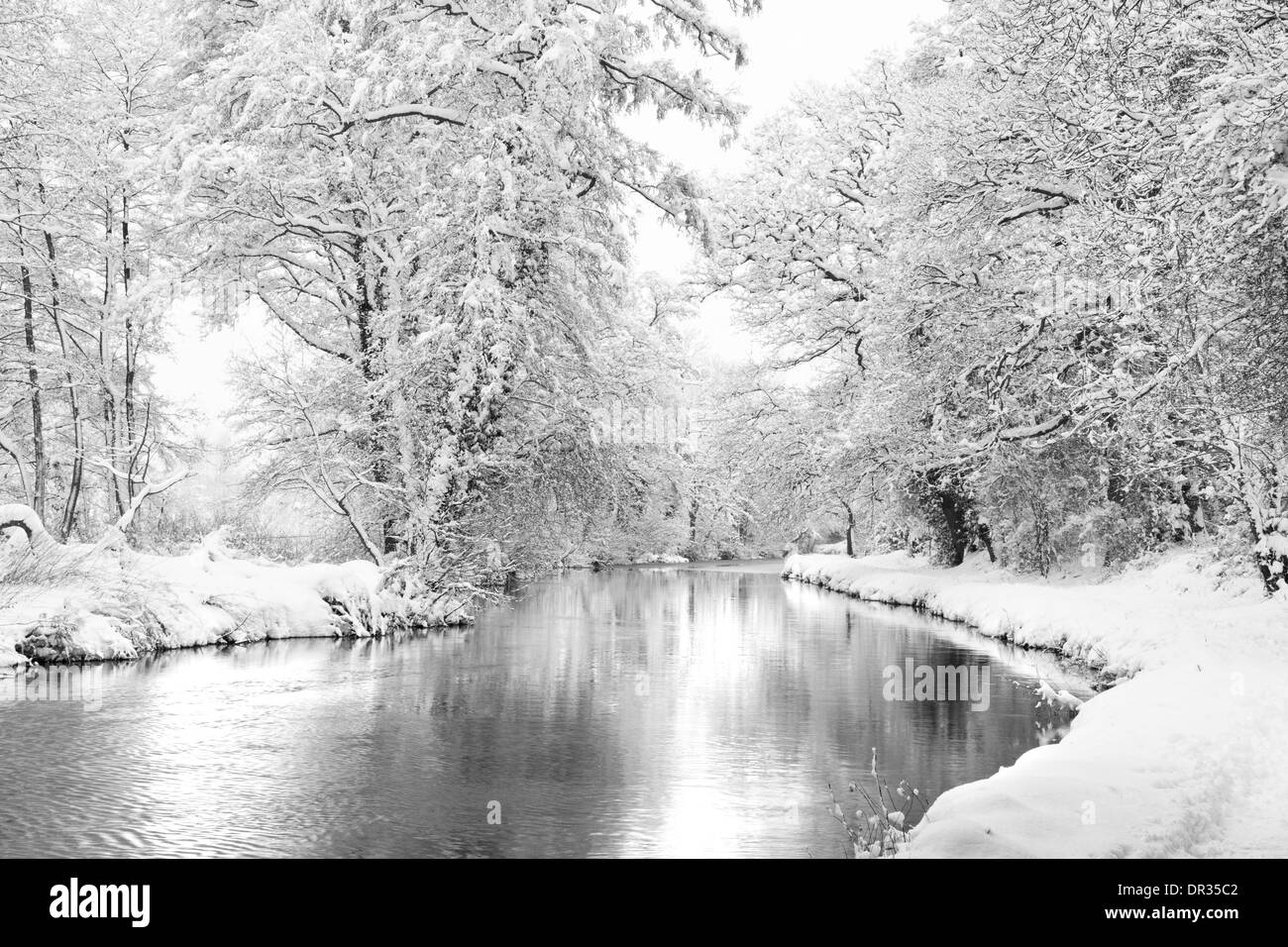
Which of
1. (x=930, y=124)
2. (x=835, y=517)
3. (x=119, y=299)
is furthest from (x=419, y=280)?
(x=835, y=517)

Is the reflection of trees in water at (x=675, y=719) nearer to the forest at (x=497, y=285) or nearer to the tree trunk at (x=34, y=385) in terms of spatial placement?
the forest at (x=497, y=285)

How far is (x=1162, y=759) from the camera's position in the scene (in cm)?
874

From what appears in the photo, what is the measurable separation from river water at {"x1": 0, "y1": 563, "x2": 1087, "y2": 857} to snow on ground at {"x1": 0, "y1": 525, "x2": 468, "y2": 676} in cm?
70

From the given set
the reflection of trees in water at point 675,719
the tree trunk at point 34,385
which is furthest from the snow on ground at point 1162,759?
the tree trunk at point 34,385

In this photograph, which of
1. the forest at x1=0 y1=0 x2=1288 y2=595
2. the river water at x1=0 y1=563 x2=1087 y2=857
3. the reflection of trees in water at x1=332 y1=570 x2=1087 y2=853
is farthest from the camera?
the forest at x1=0 y1=0 x2=1288 y2=595

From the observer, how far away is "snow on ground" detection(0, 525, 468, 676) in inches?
675

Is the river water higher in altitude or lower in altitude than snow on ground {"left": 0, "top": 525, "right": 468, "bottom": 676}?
lower

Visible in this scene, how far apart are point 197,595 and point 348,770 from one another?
37.5ft

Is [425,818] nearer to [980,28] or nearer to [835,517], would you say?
[980,28]
